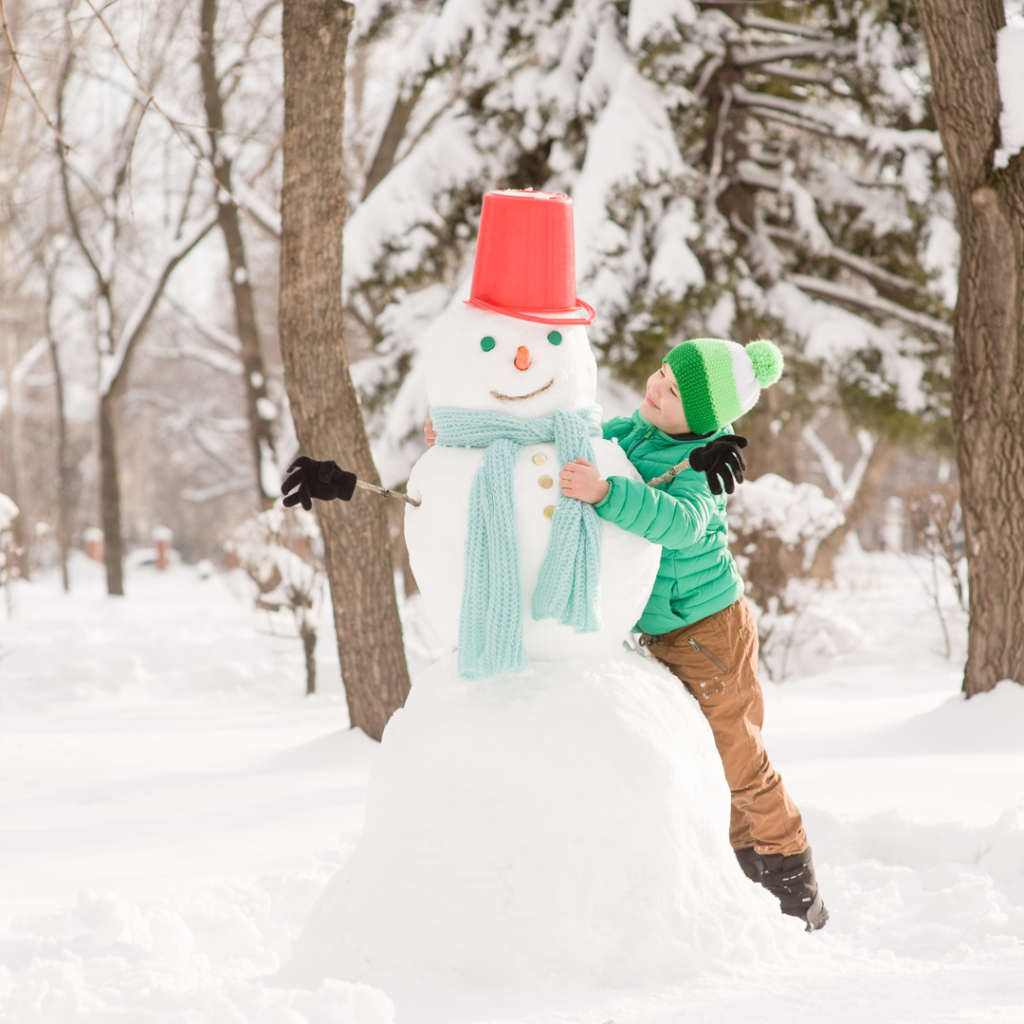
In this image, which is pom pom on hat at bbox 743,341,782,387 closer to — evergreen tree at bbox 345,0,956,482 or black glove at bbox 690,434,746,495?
black glove at bbox 690,434,746,495

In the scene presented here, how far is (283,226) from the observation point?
180 inches

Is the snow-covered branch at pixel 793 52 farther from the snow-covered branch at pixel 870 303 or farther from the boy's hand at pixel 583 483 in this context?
the boy's hand at pixel 583 483

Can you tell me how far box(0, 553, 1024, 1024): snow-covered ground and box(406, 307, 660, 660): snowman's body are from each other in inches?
31.3

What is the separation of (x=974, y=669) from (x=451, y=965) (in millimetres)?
3779

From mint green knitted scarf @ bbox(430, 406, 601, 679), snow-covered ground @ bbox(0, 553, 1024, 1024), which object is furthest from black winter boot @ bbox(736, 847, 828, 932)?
mint green knitted scarf @ bbox(430, 406, 601, 679)

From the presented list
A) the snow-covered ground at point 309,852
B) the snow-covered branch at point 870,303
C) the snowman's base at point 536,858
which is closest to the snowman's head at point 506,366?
the snowman's base at point 536,858

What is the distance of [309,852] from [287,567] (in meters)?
3.96

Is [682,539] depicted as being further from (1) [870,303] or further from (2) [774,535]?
(1) [870,303]

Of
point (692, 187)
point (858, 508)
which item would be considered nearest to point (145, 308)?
point (692, 187)

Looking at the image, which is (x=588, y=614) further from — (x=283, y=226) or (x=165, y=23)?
(x=165, y=23)

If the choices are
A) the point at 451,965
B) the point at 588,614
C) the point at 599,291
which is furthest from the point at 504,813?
the point at 599,291

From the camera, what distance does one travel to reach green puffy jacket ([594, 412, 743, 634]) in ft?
7.48

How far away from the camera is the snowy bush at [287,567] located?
7.10 metres

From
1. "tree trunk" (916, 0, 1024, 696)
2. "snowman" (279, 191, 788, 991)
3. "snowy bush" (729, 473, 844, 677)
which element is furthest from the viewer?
"snowy bush" (729, 473, 844, 677)
